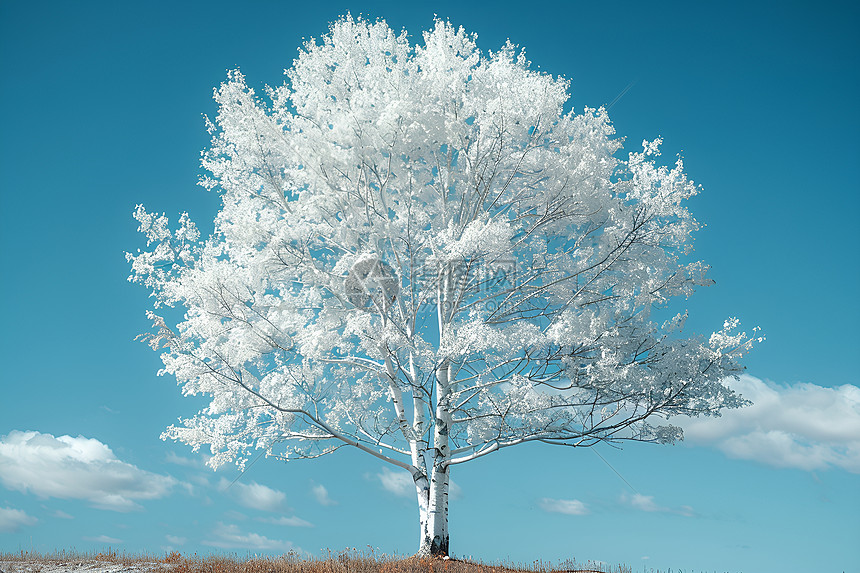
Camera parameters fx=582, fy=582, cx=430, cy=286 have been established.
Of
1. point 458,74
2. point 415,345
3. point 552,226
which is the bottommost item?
point 415,345

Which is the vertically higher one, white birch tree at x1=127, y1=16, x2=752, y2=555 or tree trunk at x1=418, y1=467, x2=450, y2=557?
white birch tree at x1=127, y1=16, x2=752, y2=555

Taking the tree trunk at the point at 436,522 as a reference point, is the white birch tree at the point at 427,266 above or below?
above

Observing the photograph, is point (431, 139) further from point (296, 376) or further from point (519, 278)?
point (296, 376)

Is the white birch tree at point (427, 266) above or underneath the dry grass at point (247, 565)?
above

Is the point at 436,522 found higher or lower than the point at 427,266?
lower

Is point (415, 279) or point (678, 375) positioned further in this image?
point (415, 279)

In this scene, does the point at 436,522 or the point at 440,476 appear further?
the point at 440,476

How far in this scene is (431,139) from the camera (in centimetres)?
1141

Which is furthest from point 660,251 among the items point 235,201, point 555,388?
point 235,201

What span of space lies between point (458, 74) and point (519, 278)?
4.20 metres

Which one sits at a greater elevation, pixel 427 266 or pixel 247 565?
pixel 427 266

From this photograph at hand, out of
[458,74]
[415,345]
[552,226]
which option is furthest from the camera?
[552,226]

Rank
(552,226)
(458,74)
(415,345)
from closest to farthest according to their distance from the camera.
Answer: (415,345) → (458,74) → (552,226)

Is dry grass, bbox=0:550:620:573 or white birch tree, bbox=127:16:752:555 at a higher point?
white birch tree, bbox=127:16:752:555
